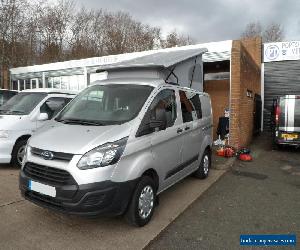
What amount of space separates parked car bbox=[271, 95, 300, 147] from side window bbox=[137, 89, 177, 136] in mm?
6137

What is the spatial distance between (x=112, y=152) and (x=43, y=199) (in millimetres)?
1095

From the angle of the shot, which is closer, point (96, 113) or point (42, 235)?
point (42, 235)

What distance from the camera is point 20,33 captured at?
28.0m

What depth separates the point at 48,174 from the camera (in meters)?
3.96

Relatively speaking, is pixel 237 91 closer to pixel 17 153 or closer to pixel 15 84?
pixel 17 153

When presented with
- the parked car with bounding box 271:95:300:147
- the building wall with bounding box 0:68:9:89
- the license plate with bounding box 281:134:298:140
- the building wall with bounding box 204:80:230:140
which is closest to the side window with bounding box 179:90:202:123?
the parked car with bounding box 271:95:300:147

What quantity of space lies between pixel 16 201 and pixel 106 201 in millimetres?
2254

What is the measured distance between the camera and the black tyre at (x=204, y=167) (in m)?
6.78

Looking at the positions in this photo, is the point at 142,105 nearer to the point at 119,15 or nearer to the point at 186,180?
the point at 186,180

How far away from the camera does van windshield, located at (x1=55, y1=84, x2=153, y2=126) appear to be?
14.9 ft

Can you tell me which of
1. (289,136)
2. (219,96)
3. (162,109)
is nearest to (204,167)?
(162,109)

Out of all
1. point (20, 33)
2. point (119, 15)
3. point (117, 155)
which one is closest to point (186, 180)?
point (117, 155)

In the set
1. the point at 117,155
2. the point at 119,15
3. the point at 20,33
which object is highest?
the point at 119,15

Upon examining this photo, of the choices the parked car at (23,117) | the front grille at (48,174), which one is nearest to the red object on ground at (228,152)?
the parked car at (23,117)
